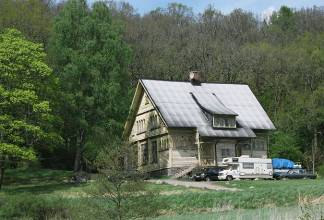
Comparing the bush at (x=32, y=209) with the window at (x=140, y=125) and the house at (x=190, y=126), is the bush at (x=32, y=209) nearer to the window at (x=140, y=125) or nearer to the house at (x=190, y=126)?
the house at (x=190, y=126)

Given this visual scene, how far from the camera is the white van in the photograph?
5119 cm

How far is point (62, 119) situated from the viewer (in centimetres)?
5041

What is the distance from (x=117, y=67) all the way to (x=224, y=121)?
11.0m

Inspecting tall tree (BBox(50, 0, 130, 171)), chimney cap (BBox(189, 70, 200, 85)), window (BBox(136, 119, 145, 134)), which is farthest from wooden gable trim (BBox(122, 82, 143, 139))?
chimney cap (BBox(189, 70, 200, 85))

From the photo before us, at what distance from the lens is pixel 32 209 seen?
32.3 metres

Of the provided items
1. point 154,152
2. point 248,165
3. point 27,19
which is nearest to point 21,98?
point 154,152

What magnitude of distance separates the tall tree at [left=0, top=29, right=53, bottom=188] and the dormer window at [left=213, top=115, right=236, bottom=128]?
16.5m

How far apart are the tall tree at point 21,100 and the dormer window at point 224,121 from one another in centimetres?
1646

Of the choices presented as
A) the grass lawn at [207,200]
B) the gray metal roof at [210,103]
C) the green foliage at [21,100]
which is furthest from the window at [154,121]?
the grass lawn at [207,200]

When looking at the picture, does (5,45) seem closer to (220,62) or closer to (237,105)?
(237,105)

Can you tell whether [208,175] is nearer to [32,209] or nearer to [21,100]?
[21,100]

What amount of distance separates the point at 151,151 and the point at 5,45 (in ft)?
63.5

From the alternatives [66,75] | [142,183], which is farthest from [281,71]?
[142,183]

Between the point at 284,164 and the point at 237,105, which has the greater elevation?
the point at 237,105
